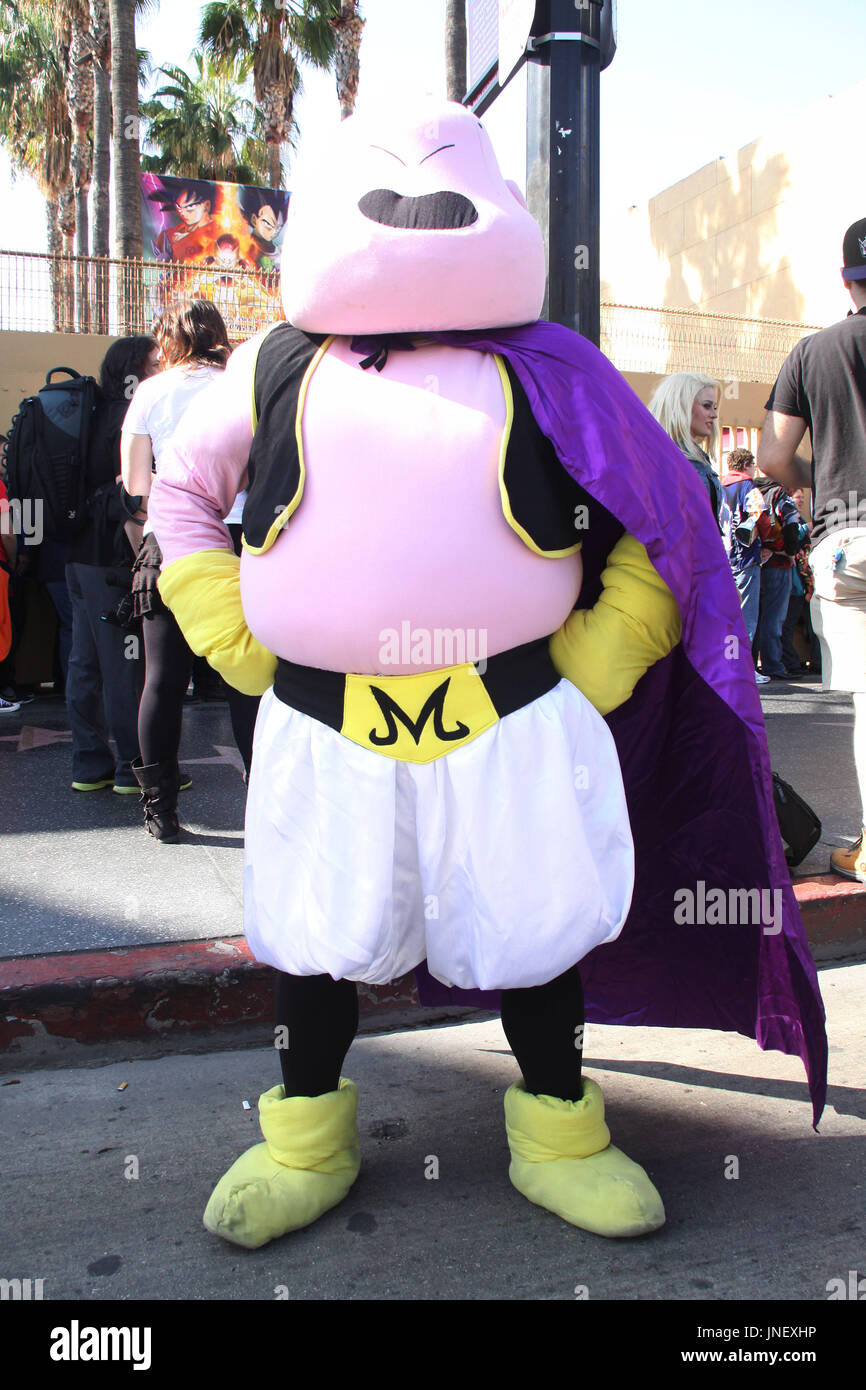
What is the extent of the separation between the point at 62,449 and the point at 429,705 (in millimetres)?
3247

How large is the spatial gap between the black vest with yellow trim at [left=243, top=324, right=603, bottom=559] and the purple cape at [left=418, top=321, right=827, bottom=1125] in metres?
0.04

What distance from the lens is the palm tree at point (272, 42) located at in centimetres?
2325

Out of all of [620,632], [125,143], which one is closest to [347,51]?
[125,143]

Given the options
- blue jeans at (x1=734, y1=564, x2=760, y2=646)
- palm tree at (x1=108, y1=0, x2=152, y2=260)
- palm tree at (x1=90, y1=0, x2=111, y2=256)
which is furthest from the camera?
palm tree at (x1=90, y1=0, x2=111, y2=256)

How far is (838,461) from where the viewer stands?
3531 mm

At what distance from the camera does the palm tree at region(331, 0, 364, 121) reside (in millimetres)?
19516

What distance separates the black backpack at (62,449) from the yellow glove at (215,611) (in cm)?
261

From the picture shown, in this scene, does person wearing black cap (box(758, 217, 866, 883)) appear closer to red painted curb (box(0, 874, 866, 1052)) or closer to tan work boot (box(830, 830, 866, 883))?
tan work boot (box(830, 830, 866, 883))

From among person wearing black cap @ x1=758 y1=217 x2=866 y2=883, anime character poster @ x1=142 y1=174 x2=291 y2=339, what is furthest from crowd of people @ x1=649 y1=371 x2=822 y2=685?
anime character poster @ x1=142 y1=174 x2=291 y2=339

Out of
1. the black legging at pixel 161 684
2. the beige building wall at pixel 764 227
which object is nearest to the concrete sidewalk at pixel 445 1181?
the black legging at pixel 161 684

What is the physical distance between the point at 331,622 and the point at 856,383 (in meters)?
2.36

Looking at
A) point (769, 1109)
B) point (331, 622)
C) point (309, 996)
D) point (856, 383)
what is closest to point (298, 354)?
point (331, 622)

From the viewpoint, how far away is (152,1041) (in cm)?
287

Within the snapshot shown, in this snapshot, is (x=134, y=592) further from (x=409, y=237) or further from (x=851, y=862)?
(x=851, y=862)
